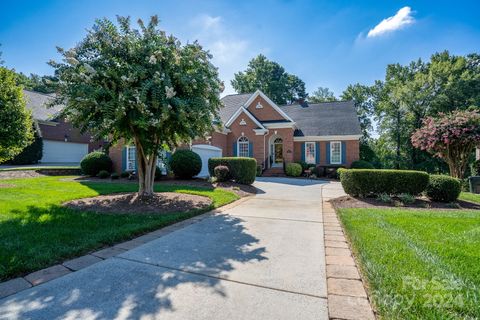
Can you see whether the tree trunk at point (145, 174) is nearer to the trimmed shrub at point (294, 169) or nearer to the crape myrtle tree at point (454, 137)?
the trimmed shrub at point (294, 169)

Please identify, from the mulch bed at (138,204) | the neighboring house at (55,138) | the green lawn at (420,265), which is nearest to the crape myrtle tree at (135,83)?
the mulch bed at (138,204)

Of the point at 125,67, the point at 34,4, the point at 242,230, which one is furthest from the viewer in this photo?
the point at 34,4

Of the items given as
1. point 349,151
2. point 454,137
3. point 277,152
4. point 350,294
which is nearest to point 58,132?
point 277,152

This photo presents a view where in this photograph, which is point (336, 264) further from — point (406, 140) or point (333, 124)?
point (406, 140)

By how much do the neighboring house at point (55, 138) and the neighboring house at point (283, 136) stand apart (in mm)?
13142

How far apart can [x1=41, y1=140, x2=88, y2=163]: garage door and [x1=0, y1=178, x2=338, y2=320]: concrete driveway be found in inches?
1008

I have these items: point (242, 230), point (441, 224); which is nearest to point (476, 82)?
point (441, 224)

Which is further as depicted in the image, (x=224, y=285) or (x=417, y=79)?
(x=417, y=79)

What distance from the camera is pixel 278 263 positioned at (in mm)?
3354

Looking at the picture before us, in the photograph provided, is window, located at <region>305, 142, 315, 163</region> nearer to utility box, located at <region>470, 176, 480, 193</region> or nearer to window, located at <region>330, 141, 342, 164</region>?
window, located at <region>330, 141, 342, 164</region>

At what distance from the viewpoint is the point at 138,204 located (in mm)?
6906

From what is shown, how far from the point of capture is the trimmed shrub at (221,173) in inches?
466

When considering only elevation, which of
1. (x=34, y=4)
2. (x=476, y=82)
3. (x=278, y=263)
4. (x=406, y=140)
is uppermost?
(x=476, y=82)

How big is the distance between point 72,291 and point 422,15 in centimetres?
1187
